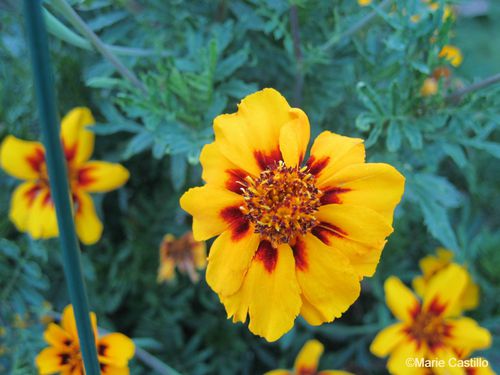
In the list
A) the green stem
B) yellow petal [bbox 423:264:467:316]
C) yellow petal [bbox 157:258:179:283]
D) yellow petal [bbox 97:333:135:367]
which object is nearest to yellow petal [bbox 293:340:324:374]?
yellow petal [bbox 423:264:467:316]

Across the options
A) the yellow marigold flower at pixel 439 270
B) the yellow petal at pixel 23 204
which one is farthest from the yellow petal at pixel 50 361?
the yellow marigold flower at pixel 439 270

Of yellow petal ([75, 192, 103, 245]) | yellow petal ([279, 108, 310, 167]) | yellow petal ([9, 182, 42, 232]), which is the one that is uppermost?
yellow petal ([279, 108, 310, 167])

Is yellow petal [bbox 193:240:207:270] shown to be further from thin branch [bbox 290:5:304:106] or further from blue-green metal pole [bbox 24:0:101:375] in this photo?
blue-green metal pole [bbox 24:0:101:375]

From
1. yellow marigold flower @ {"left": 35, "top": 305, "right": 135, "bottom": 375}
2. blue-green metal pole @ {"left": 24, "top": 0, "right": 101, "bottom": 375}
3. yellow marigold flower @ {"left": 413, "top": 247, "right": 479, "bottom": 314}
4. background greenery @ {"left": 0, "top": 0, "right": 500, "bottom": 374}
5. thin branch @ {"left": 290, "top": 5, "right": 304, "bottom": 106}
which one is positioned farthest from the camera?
yellow marigold flower @ {"left": 413, "top": 247, "right": 479, "bottom": 314}

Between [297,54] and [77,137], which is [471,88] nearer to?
[297,54]

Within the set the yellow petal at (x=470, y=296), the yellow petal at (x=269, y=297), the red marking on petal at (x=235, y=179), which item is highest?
the red marking on petal at (x=235, y=179)

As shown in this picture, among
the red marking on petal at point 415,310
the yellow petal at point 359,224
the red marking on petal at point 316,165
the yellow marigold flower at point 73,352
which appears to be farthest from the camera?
the red marking on petal at point 415,310

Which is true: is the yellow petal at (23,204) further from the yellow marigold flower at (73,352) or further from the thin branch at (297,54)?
the thin branch at (297,54)
